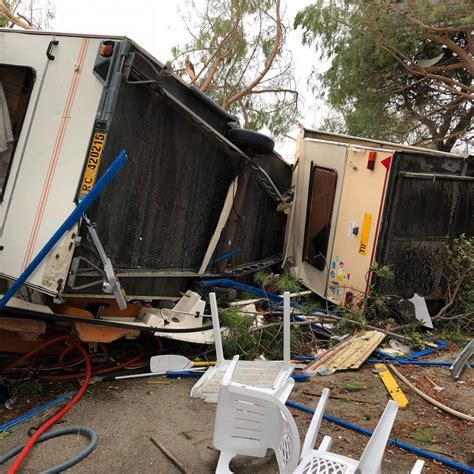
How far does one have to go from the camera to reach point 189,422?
12.4 ft

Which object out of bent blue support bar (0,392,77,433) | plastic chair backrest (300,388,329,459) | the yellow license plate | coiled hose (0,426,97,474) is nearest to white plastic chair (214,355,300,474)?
plastic chair backrest (300,388,329,459)

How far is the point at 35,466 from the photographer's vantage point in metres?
3.13

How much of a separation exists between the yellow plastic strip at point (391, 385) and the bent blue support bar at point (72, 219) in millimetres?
2786

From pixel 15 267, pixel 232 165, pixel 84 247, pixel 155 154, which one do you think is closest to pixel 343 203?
pixel 232 165

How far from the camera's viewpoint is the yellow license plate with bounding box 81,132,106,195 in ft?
12.9

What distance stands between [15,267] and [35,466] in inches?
57.4

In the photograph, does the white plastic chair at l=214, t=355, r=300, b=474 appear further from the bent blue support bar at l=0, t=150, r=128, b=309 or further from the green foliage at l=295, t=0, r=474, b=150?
the green foliage at l=295, t=0, r=474, b=150

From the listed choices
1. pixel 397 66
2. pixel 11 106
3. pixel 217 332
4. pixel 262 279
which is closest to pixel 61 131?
pixel 11 106

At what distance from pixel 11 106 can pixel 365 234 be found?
3880 mm

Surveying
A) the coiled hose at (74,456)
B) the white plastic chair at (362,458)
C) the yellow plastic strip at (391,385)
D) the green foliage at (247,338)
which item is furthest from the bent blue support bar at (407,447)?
the coiled hose at (74,456)

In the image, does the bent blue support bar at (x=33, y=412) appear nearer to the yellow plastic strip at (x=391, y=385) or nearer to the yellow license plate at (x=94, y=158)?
the yellow license plate at (x=94, y=158)

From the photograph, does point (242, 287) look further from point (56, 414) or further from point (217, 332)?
point (56, 414)

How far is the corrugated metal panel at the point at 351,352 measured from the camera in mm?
4891

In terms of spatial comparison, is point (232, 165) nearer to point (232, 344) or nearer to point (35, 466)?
point (232, 344)
